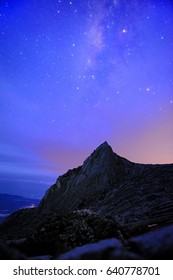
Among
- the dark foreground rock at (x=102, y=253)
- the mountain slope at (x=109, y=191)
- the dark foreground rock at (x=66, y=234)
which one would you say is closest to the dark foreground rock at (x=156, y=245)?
the dark foreground rock at (x=102, y=253)

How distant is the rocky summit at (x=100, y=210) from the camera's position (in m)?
8.52

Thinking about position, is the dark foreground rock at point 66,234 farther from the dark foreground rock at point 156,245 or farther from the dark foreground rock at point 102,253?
the dark foreground rock at point 102,253

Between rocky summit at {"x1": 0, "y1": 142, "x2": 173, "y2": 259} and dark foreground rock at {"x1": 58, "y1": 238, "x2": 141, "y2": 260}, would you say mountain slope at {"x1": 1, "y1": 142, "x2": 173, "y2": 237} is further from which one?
dark foreground rock at {"x1": 58, "y1": 238, "x2": 141, "y2": 260}

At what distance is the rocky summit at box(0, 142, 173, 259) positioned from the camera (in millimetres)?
8516

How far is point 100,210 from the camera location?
22.9 m

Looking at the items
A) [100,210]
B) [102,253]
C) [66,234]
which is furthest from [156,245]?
[100,210]

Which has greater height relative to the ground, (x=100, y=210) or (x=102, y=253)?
(x=100, y=210)

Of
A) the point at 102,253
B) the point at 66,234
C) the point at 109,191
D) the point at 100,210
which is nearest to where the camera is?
the point at 102,253

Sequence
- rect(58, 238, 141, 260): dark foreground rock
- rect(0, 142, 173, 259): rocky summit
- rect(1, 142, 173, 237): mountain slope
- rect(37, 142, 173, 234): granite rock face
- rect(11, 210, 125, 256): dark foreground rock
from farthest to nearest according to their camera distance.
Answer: rect(1, 142, 173, 237): mountain slope, rect(37, 142, 173, 234): granite rock face, rect(0, 142, 173, 259): rocky summit, rect(11, 210, 125, 256): dark foreground rock, rect(58, 238, 141, 260): dark foreground rock

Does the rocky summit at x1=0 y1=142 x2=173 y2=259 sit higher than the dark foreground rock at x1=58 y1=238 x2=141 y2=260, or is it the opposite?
the rocky summit at x1=0 y1=142 x2=173 y2=259

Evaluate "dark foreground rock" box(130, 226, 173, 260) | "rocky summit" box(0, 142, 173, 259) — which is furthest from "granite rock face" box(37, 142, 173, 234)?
"dark foreground rock" box(130, 226, 173, 260)

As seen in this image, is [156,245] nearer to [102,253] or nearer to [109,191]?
[102,253]

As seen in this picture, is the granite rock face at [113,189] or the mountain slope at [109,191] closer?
the granite rock face at [113,189]
